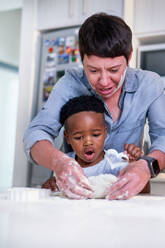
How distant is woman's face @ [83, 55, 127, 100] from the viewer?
104 cm

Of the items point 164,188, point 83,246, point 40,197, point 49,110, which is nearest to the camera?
point 83,246

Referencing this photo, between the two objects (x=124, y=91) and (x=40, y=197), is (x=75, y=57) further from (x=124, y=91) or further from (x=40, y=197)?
(x=40, y=197)

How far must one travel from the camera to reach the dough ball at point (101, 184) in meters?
0.89

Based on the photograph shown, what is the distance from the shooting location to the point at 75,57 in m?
2.59

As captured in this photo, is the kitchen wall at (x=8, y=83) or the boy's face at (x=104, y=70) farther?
the kitchen wall at (x=8, y=83)

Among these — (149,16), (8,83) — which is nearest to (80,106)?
(149,16)

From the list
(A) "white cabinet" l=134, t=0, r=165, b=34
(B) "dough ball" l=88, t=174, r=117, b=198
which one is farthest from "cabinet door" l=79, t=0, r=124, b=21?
(B) "dough ball" l=88, t=174, r=117, b=198

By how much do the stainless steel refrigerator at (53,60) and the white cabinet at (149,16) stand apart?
51 cm

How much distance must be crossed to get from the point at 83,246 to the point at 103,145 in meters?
0.85

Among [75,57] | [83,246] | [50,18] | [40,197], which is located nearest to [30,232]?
[83,246]

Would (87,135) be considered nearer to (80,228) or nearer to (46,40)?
(80,228)

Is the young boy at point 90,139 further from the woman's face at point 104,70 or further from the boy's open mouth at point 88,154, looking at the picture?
the woman's face at point 104,70

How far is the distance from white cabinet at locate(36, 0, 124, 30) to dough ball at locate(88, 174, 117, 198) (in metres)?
1.70

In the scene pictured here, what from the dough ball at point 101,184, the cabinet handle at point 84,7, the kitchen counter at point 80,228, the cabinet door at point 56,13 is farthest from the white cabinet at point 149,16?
the kitchen counter at point 80,228
